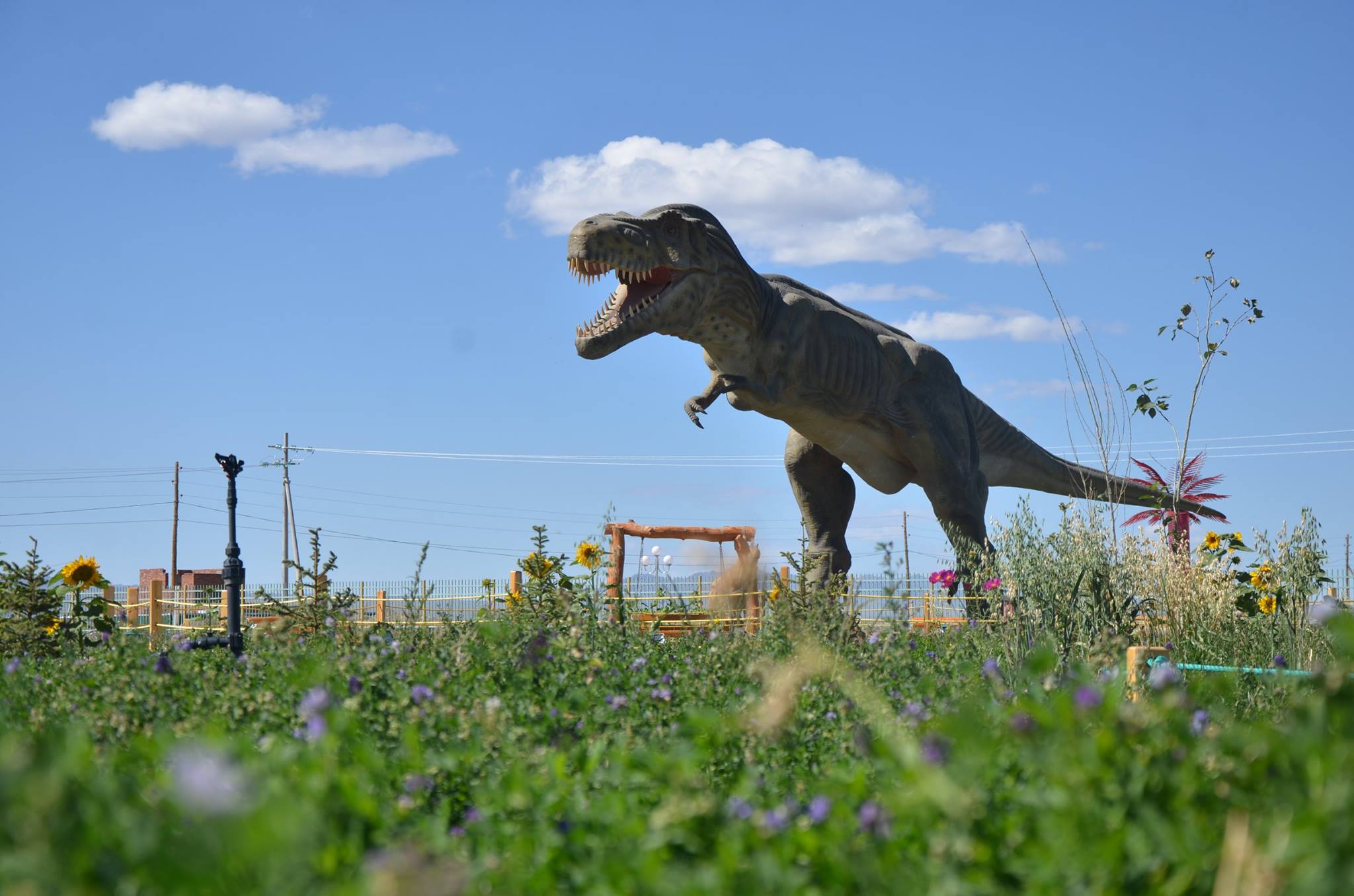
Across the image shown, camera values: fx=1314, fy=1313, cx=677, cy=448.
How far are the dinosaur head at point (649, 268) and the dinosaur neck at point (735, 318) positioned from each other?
0.06 m

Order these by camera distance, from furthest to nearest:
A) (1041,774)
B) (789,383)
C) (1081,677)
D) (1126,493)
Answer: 1. (1126,493)
2. (789,383)
3. (1081,677)
4. (1041,774)

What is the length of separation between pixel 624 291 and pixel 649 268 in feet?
0.79

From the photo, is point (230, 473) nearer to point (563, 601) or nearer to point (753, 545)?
point (563, 601)

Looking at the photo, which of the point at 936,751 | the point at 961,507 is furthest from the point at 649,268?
the point at 936,751

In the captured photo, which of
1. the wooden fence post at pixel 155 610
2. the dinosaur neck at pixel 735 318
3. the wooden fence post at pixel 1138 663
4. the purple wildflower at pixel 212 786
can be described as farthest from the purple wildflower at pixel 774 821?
the wooden fence post at pixel 155 610

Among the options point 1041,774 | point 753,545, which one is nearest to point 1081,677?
point 1041,774

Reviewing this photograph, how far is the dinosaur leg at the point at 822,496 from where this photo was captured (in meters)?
9.42

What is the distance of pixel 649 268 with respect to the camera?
7711mm

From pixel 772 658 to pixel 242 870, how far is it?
3.70m

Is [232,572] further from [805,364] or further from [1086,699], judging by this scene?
[1086,699]

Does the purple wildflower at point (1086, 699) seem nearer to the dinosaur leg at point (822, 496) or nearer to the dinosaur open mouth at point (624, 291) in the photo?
the dinosaur open mouth at point (624, 291)

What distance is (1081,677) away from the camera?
311cm

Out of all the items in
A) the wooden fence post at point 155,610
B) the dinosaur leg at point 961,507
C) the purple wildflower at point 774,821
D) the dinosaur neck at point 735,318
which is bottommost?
the wooden fence post at point 155,610

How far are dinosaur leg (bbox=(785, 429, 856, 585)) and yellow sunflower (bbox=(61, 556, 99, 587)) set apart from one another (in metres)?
5.12
